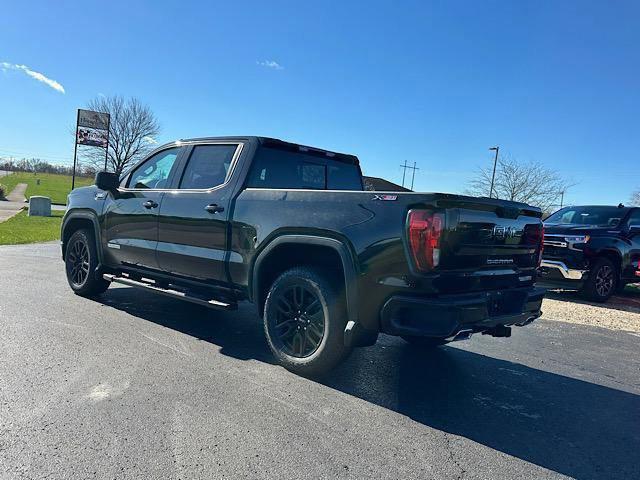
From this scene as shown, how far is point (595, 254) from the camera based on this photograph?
818 cm

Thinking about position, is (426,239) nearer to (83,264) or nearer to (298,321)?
(298,321)

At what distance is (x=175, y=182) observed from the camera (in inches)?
194

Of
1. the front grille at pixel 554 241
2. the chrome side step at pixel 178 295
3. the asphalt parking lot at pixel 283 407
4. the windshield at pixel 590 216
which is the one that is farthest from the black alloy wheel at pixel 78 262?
the windshield at pixel 590 216

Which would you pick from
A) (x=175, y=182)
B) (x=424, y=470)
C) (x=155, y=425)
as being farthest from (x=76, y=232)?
(x=424, y=470)

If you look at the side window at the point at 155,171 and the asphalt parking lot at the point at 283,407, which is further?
the side window at the point at 155,171

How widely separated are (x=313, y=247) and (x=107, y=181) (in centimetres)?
302

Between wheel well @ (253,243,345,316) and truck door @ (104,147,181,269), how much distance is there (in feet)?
5.10

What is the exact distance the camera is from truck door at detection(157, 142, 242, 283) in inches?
170

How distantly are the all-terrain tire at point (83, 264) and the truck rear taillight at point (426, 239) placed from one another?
14.4ft

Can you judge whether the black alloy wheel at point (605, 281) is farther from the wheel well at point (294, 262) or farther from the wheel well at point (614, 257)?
the wheel well at point (294, 262)

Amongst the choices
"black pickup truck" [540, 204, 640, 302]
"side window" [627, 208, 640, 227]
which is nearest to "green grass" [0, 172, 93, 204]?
"black pickup truck" [540, 204, 640, 302]

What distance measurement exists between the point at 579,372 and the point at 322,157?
333 centimetres

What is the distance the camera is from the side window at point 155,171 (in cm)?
511

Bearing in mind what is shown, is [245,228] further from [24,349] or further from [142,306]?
[142,306]
